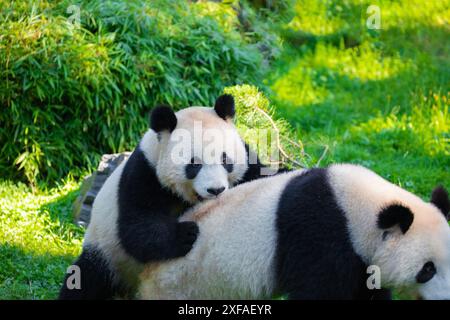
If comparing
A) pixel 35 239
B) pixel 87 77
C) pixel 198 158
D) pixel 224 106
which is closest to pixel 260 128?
pixel 224 106

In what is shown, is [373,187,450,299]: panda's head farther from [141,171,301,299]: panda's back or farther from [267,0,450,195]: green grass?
[267,0,450,195]: green grass

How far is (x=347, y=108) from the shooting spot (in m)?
9.19

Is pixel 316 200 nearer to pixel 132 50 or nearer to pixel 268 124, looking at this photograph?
pixel 268 124

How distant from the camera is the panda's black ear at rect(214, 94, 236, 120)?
15.1ft

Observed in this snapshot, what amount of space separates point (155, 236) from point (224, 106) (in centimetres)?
99

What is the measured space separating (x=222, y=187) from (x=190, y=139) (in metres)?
0.37

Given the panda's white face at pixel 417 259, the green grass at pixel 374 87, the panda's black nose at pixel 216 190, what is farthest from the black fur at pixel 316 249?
the green grass at pixel 374 87

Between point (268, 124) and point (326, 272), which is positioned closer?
point (326, 272)

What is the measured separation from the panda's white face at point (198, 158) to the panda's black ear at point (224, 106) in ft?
0.37

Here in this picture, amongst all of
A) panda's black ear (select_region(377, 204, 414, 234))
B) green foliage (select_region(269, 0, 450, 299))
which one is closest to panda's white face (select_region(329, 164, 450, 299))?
panda's black ear (select_region(377, 204, 414, 234))

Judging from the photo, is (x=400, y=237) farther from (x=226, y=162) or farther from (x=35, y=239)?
(x=35, y=239)
